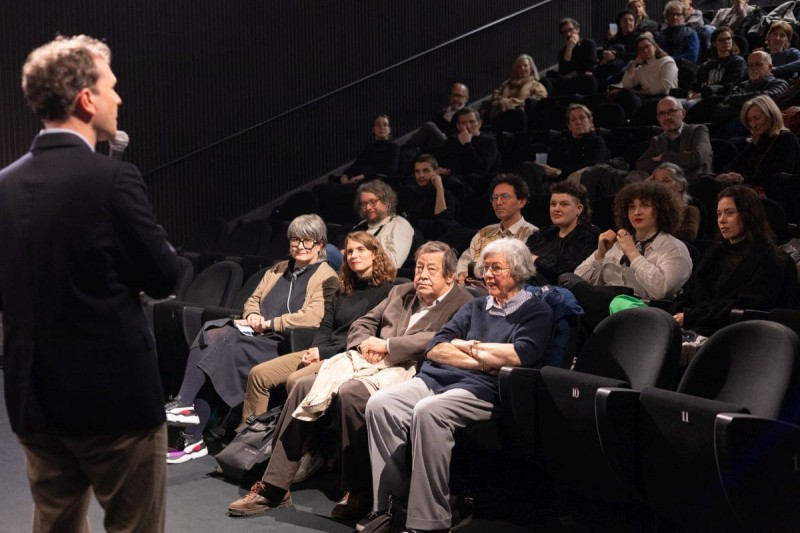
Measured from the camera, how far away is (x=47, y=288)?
1592 mm

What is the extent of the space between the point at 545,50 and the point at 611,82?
210 cm

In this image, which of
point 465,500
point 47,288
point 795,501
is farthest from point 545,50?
point 47,288

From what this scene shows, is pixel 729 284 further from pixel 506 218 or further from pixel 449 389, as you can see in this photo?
pixel 506 218

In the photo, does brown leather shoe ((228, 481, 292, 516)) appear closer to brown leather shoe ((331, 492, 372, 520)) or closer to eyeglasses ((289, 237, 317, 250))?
brown leather shoe ((331, 492, 372, 520))

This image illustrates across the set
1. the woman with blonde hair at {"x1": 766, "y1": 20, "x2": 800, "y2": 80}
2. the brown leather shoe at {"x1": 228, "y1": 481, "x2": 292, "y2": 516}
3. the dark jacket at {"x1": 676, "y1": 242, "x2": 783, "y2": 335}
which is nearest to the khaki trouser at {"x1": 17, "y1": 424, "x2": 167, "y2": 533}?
the brown leather shoe at {"x1": 228, "y1": 481, "x2": 292, "y2": 516}

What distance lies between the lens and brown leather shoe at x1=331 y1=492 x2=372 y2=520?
3.19 m

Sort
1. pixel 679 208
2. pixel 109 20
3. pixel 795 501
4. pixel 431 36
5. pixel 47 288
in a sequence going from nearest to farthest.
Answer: pixel 47 288 → pixel 795 501 → pixel 679 208 → pixel 109 20 → pixel 431 36

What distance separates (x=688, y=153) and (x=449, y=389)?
2.67 metres

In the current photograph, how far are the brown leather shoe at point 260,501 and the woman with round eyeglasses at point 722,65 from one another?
4.72 m

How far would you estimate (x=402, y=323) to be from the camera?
3.57 m

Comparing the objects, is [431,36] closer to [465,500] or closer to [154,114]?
[154,114]

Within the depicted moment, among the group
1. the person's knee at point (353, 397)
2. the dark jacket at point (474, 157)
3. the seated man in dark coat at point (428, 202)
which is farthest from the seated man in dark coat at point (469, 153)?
the person's knee at point (353, 397)

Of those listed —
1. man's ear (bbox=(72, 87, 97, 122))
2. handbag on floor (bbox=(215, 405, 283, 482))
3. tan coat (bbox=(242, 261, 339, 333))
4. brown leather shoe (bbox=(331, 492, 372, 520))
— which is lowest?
brown leather shoe (bbox=(331, 492, 372, 520))

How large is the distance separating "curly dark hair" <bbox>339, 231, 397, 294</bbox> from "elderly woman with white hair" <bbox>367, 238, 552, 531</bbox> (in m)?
0.66
